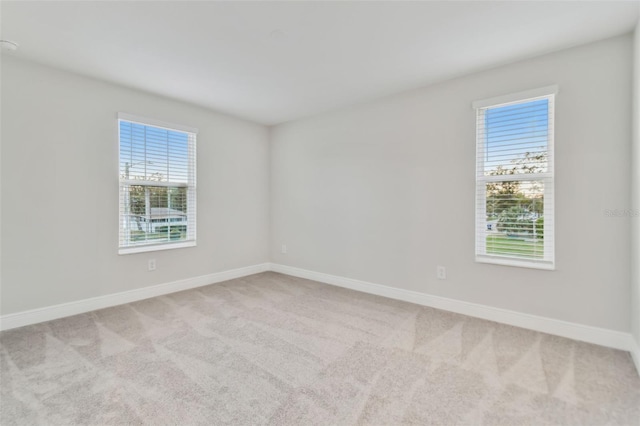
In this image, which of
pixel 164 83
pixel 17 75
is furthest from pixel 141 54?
pixel 17 75

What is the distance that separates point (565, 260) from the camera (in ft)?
8.01

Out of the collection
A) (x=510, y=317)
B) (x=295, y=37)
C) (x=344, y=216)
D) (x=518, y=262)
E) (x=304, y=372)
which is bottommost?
(x=304, y=372)

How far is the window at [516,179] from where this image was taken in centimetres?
254

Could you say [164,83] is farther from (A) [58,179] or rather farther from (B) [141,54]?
(A) [58,179]

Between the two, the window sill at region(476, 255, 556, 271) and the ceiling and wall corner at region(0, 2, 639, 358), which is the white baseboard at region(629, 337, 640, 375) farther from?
the window sill at region(476, 255, 556, 271)

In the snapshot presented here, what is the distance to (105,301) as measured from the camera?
3.09 m

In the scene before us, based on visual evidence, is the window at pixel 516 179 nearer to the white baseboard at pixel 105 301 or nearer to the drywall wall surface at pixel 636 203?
the drywall wall surface at pixel 636 203

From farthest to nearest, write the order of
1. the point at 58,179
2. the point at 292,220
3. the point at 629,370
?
the point at 292,220, the point at 58,179, the point at 629,370

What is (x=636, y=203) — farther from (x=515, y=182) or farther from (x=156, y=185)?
(x=156, y=185)

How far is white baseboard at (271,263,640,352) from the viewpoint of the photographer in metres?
2.26

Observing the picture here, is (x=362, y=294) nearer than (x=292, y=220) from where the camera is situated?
Yes

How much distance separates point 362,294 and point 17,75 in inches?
162

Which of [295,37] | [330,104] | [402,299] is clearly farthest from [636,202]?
[330,104]

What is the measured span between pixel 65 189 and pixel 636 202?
16.1ft
